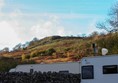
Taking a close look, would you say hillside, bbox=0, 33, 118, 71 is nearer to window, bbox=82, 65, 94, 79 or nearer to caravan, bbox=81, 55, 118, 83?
window, bbox=82, 65, 94, 79

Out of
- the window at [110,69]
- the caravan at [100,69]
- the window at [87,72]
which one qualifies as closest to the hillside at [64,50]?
the window at [87,72]

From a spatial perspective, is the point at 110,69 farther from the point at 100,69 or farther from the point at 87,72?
the point at 87,72

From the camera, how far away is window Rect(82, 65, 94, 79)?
74.4 ft

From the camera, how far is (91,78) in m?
22.7

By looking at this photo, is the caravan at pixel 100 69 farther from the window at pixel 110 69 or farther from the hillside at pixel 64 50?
the hillside at pixel 64 50

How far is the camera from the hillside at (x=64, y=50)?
4678 cm

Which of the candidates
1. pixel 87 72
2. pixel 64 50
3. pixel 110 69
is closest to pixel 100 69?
pixel 110 69

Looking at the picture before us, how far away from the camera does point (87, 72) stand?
75.0ft

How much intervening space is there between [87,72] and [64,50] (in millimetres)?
52191

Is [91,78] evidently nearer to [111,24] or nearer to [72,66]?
[72,66]

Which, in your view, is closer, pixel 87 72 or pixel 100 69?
pixel 100 69

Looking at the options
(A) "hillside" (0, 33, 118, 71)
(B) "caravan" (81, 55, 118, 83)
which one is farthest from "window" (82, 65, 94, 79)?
(A) "hillside" (0, 33, 118, 71)

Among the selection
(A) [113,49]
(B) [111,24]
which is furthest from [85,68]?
(B) [111,24]

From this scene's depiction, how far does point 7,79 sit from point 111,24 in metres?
24.8
